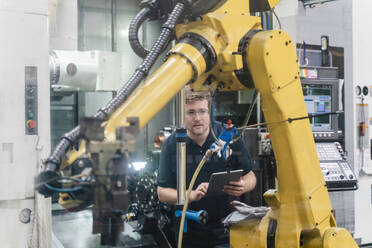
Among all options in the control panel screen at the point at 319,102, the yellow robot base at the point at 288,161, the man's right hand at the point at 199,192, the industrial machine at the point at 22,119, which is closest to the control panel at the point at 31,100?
the industrial machine at the point at 22,119

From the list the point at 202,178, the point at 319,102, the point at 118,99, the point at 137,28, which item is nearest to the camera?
the point at 118,99

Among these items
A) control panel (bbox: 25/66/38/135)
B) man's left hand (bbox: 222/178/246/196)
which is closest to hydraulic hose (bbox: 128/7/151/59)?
control panel (bbox: 25/66/38/135)

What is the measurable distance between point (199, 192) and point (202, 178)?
0.11 meters

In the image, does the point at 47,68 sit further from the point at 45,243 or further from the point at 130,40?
the point at 45,243

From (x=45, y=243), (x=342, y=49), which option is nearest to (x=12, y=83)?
(x=45, y=243)

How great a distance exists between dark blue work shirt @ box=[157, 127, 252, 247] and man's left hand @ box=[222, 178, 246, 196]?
39 mm

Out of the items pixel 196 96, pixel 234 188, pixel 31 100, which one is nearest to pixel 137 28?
pixel 196 96

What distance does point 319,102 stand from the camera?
438 cm

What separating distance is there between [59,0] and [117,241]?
1.68 meters

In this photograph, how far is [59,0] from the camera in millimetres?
2693

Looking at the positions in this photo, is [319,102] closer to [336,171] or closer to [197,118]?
[336,171]

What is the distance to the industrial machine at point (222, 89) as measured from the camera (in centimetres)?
143

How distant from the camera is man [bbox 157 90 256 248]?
107 inches

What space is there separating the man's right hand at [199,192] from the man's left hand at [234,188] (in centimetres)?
14
